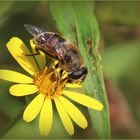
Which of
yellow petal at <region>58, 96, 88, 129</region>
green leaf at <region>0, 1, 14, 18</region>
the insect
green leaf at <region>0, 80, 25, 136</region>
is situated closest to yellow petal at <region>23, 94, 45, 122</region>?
yellow petal at <region>58, 96, 88, 129</region>

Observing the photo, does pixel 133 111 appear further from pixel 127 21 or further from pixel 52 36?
pixel 52 36

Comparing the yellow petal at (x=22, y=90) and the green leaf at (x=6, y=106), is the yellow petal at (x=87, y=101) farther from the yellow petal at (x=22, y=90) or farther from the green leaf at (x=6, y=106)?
the green leaf at (x=6, y=106)

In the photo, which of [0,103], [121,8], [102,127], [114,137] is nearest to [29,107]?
[102,127]

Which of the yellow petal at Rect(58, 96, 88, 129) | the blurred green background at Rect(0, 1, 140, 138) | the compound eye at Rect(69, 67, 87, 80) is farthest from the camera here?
the blurred green background at Rect(0, 1, 140, 138)

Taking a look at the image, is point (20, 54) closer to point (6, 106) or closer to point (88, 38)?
point (88, 38)

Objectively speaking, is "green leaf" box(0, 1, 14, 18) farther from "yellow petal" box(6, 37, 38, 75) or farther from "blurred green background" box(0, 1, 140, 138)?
"yellow petal" box(6, 37, 38, 75)

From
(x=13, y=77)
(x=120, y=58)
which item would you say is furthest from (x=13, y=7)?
(x=120, y=58)
